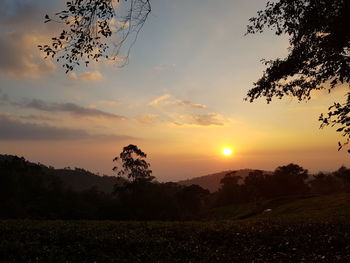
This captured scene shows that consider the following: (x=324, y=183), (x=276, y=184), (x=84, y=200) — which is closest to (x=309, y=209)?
(x=84, y=200)

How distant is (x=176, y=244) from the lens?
1706 centimetres

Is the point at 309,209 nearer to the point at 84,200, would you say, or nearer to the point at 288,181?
the point at 84,200

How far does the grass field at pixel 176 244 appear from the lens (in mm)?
14609

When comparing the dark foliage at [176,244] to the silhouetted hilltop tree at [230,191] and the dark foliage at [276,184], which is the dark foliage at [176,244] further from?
the silhouetted hilltop tree at [230,191]

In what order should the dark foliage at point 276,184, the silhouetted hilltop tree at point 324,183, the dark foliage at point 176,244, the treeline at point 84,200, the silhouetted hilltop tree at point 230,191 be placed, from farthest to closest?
the silhouetted hilltop tree at point 324,183, the silhouetted hilltop tree at point 230,191, the dark foliage at point 276,184, the treeline at point 84,200, the dark foliage at point 176,244

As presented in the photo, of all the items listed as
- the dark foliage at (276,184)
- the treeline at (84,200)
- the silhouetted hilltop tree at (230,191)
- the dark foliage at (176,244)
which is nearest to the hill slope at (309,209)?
the dark foliage at (176,244)

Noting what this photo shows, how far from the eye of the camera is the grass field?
47.9 feet

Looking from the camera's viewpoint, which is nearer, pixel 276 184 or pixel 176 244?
pixel 176 244

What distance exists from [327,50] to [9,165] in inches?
3705

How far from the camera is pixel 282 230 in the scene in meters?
20.3

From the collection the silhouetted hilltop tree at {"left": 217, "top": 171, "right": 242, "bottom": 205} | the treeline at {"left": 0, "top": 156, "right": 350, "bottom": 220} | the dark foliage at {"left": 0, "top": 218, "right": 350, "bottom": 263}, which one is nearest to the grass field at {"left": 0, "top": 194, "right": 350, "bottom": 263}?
the dark foliage at {"left": 0, "top": 218, "right": 350, "bottom": 263}

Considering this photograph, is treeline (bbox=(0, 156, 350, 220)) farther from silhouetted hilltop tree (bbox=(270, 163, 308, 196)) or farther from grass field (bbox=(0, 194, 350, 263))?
grass field (bbox=(0, 194, 350, 263))

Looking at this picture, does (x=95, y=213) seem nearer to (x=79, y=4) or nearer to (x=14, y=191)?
(x=14, y=191)

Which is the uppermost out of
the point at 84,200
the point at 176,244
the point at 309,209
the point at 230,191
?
the point at 84,200
